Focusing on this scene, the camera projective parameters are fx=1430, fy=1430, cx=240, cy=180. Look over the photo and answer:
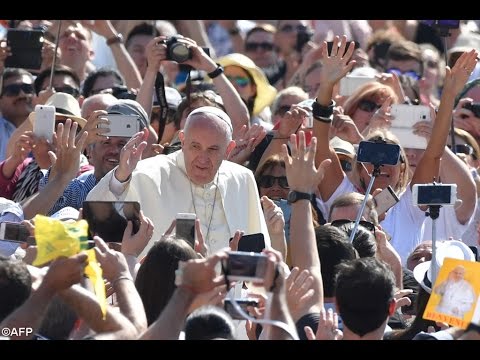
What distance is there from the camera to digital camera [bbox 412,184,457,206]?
688 centimetres

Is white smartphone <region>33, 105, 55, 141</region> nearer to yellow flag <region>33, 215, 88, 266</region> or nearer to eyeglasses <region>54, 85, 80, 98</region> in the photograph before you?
eyeglasses <region>54, 85, 80, 98</region>

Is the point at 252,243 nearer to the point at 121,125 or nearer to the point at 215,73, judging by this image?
the point at 121,125

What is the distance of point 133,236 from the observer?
641 cm

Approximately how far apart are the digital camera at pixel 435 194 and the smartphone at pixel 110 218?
55.8 inches

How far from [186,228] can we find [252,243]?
0.46 metres

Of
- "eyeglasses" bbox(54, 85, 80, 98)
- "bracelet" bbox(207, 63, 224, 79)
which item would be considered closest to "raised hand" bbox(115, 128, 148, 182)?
"bracelet" bbox(207, 63, 224, 79)

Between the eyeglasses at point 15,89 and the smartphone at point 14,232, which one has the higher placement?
the smartphone at point 14,232

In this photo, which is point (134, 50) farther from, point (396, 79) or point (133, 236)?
point (133, 236)

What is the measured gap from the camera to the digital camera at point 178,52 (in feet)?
30.0

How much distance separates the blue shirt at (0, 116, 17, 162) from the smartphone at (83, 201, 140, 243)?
12.1ft

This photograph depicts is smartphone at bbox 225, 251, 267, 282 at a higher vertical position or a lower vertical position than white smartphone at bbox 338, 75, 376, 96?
higher

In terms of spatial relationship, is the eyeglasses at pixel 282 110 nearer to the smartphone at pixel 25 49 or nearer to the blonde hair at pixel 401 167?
the blonde hair at pixel 401 167

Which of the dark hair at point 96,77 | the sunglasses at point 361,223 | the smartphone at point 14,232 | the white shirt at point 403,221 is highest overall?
the smartphone at point 14,232

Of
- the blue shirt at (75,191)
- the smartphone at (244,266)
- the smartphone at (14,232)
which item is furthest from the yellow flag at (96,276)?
the blue shirt at (75,191)
